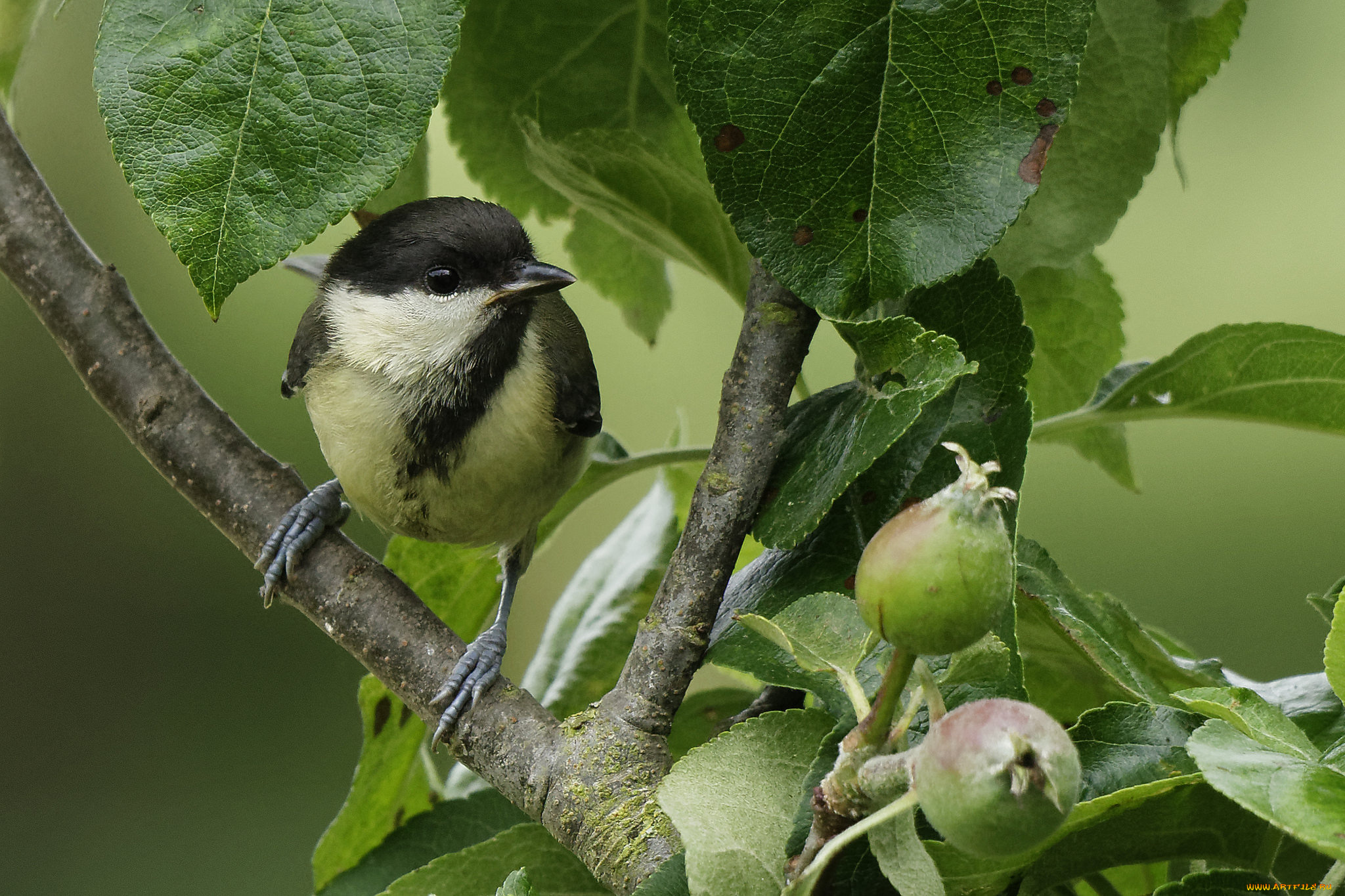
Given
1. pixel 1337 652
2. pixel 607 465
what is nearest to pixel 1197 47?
pixel 1337 652

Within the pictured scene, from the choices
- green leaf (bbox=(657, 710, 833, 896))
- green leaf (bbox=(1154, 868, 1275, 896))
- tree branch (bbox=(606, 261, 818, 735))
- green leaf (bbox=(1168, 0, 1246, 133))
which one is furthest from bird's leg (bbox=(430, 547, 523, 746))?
green leaf (bbox=(1168, 0, 1246, 133))

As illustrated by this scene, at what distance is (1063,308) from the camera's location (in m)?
0.93

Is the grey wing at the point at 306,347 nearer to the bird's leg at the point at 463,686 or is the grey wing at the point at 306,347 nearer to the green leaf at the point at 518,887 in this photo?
the bird's leg at the point at 463,686

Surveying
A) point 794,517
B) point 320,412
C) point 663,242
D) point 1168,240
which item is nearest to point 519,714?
point 794,517

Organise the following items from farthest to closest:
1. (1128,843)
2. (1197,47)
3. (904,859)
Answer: (1197,47)
(1128,843)
(904,859)

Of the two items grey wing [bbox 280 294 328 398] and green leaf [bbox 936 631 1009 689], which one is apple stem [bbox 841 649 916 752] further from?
grey wing [bbox 280 294 328 398]

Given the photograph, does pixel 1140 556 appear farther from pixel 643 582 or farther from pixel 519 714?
pixel 519 714

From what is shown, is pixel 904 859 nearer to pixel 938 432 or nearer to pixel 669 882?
pixel 669 882

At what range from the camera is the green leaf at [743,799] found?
1.77ft

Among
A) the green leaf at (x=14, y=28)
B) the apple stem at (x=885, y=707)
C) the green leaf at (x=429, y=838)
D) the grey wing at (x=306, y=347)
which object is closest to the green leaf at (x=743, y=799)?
the apple stem at (x=885, y=707)

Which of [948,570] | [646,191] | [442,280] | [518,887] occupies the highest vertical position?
[442,280]

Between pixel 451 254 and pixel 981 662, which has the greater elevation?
pixel 451 254

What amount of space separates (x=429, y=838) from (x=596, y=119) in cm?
55

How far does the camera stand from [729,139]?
2.11ft
